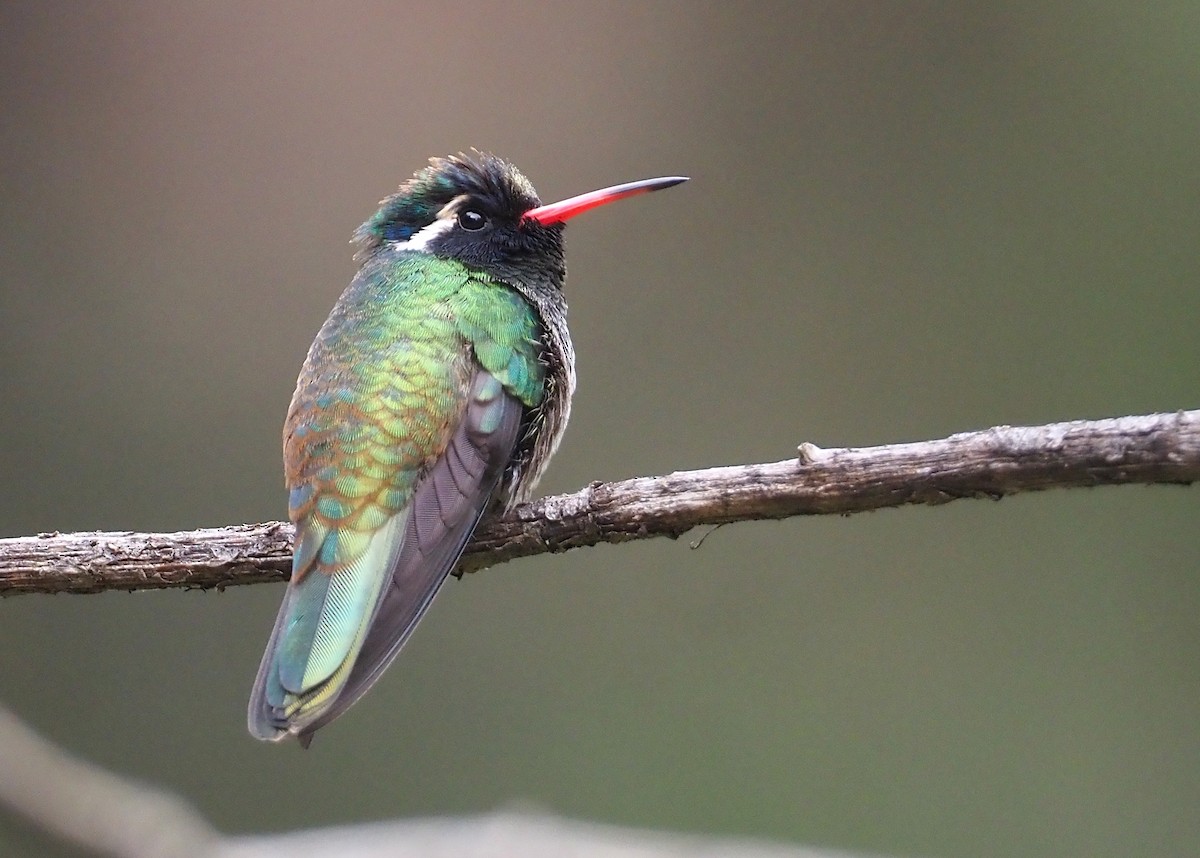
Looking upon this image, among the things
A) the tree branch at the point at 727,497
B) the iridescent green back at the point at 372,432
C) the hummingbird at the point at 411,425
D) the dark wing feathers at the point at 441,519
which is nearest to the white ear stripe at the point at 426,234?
the hummingbird at the point at 411,425

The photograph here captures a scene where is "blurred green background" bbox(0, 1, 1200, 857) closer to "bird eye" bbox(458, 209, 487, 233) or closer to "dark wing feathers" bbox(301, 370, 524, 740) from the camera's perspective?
"bird eye" bbox(458, 209, 487, 233)

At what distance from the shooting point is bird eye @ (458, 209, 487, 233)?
332 centimetres

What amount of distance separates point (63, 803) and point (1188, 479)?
3115 millimetres

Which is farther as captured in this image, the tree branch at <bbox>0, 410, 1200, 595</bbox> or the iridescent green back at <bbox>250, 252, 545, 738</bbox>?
the iridescent green back at <bbox>250, 252, 545, 738</bbox>

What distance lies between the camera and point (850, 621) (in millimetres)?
5543

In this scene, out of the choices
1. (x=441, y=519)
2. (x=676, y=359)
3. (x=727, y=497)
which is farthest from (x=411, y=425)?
(x=676, y=359)

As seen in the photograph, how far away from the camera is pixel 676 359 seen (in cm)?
577

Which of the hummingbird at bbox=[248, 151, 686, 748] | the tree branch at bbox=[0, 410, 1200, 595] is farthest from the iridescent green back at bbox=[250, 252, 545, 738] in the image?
the tree branch at bbox=[0, 410, 1200, 595]

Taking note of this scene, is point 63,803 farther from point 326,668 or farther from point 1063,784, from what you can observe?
point 1063,784

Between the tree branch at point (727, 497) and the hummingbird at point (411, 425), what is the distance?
0.14 metres

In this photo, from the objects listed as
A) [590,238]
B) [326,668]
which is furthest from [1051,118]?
[326,668]

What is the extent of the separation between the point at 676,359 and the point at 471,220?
2565mm

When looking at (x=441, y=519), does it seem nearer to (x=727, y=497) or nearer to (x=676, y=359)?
(x=727, y=497)

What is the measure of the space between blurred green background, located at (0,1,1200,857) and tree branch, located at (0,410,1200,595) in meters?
2.90
